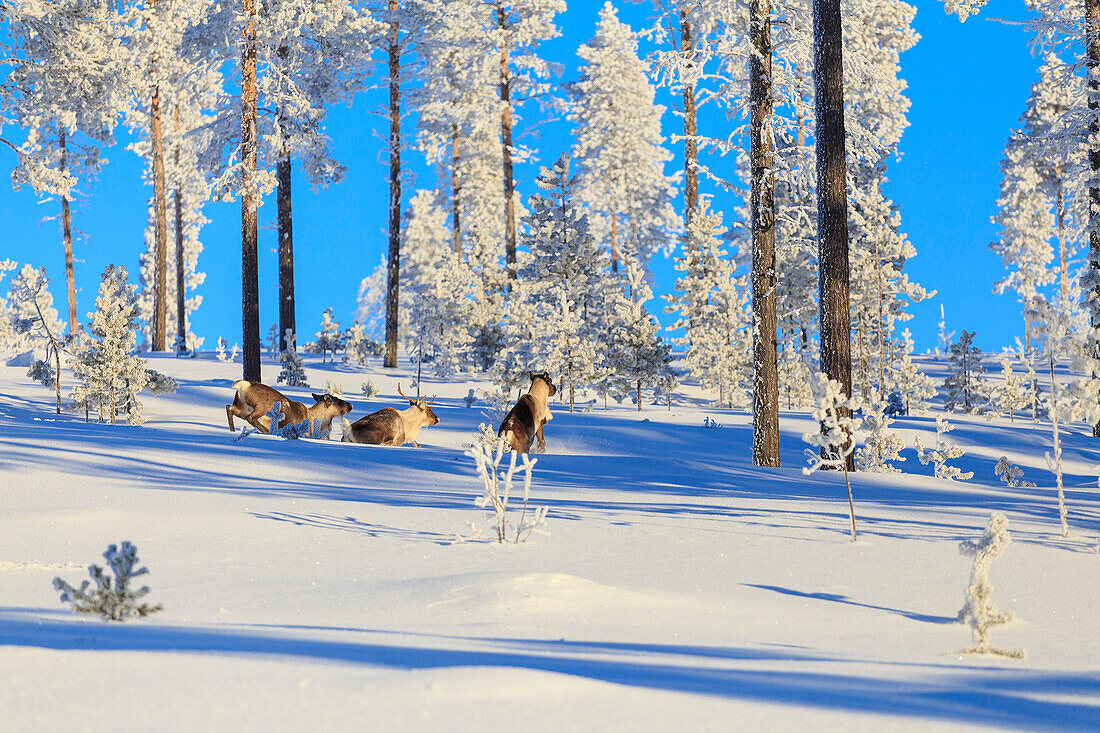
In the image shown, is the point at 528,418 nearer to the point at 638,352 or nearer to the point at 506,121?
the point at 638,352

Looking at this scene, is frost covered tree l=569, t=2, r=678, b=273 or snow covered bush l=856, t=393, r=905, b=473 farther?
frost covered tree l=569, t=2, r=678, b=273

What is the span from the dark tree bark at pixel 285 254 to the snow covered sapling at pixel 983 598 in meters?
21.3

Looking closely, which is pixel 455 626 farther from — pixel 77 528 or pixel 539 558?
pixel 77 528

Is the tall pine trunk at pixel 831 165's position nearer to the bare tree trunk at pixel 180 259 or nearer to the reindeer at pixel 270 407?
the reindeer at pixel 270 407

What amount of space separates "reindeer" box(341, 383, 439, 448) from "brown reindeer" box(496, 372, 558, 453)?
4.91ft

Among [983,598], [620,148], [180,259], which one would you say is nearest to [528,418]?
[983,598]

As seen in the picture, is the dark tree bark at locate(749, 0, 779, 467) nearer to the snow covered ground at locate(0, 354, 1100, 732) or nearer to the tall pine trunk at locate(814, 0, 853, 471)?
the tall pine trunk at locate(814, 0, 853, 471)

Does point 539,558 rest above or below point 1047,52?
below

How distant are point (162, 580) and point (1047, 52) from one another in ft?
64.8

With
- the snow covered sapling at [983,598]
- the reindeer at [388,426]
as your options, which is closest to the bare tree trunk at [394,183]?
the reindeer at [388,426]

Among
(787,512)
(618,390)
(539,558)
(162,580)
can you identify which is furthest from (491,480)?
(618,390)

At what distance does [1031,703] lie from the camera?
2494 mm

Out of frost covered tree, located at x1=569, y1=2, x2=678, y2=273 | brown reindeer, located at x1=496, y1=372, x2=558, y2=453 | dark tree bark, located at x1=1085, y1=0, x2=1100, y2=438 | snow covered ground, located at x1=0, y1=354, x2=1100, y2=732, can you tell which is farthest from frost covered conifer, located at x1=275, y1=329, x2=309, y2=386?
frost covered tree, located at x1=569, y1=2, x2=678, y2=273

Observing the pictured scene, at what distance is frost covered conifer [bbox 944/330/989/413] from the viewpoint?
92.7 ft
